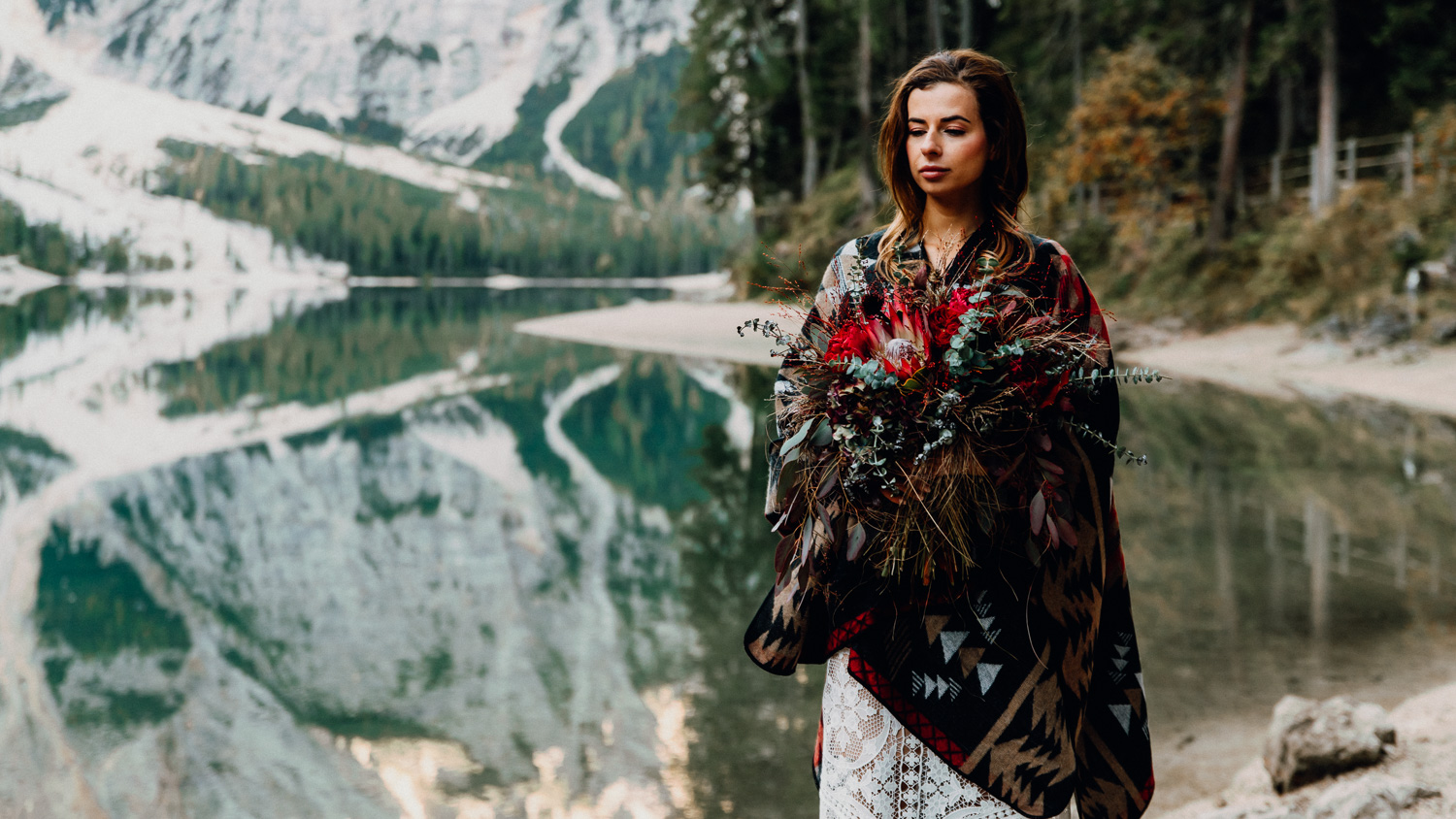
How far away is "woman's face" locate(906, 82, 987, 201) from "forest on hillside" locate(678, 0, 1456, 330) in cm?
1028

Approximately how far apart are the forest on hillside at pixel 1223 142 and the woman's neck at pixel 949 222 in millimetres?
10229

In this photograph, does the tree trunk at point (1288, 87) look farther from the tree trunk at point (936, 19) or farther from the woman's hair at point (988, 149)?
the woman's hair at point (988, 149)

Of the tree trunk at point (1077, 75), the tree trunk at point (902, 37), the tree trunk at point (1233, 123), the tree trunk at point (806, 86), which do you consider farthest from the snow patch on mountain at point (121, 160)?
the tree trunk at point (1233, 123)

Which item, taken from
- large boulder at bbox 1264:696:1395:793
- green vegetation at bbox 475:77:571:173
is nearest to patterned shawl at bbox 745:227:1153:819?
large boulder at bbox 1264:696:1395:793

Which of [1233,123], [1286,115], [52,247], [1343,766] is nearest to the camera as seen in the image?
[1343,766]

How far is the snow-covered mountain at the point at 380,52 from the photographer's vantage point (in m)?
83.9

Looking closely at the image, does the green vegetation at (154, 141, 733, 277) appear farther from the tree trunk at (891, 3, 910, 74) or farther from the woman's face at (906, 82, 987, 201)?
the woman's face at (906, 82, 987, 201)

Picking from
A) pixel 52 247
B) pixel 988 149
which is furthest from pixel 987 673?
pixel 52 247

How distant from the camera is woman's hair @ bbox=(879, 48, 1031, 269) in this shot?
1913mm

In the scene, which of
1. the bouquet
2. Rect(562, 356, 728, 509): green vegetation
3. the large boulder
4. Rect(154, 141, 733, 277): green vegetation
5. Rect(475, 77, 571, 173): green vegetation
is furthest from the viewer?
Rect(475, 77, 571, 173): green vegetation

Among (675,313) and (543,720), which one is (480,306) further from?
(543,720)

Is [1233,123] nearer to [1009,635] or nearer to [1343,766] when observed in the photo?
[1343,766]

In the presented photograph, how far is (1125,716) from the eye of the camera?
1.98 metres

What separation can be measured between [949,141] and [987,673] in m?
0.90
